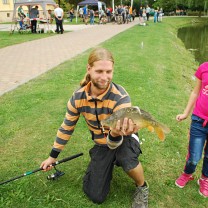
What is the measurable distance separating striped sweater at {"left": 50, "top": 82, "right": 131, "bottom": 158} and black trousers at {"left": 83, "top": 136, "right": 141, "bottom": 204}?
159 mm

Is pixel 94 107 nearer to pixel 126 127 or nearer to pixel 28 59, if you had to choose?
pixel 126 127

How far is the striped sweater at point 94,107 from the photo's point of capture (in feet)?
9.52

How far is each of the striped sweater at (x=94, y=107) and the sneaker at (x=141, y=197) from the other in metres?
0.63

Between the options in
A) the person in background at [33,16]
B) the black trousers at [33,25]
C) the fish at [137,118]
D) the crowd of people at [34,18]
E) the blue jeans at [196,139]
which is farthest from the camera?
the black trousers at [33,25]

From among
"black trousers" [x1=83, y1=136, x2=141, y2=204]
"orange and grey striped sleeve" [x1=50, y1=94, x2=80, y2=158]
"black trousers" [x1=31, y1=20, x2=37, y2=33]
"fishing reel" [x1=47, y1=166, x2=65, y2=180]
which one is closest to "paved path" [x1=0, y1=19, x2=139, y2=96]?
"fishing reel" [x1=47, y1=166, x2=65, y2=180]

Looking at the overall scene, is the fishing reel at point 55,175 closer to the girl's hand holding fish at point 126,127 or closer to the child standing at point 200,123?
the girl's hand holding fish at point 126,127

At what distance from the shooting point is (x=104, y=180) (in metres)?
3.08

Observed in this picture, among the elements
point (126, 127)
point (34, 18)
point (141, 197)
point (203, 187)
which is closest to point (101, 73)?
point (126, 127)

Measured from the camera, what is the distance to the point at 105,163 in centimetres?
309

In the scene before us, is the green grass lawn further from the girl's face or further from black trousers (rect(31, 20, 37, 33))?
black trousers (rect(31, 20, 37, 33))

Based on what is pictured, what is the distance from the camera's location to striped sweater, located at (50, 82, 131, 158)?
9.52 ft

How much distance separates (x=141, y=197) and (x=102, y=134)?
2.52ft

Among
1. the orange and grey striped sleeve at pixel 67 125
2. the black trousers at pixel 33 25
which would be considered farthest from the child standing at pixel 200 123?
the black trousers at pixel 33 25

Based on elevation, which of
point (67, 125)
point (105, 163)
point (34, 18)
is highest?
point (34, 18)
